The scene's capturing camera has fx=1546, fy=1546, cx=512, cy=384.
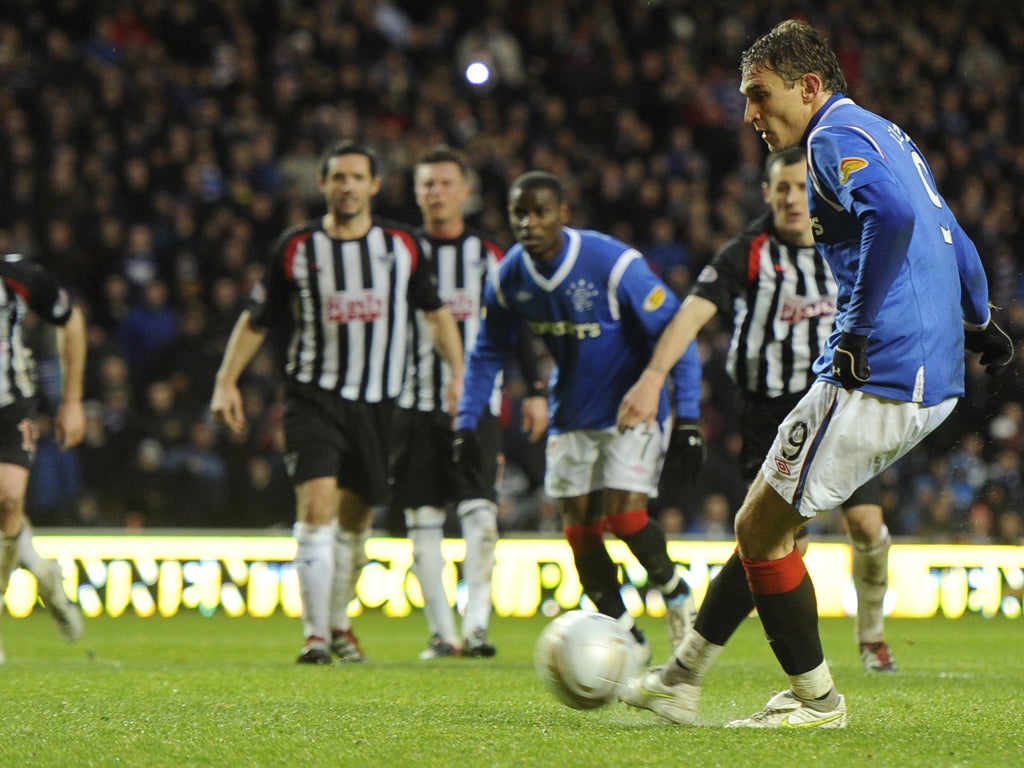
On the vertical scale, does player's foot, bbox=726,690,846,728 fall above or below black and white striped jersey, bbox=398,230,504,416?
below

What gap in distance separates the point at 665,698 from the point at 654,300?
7.27 feet

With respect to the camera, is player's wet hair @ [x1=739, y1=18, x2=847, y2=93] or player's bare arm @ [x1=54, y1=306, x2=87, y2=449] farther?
player's bare arm @ [x1=54, y1=306, x2=87, y2=449]

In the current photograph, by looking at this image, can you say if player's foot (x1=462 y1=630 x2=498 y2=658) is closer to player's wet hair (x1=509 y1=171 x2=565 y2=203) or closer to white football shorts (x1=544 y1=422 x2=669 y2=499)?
white football shorts (x1=544 y1=422 x2=669 y2=499)

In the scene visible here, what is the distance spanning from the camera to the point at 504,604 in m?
11.1

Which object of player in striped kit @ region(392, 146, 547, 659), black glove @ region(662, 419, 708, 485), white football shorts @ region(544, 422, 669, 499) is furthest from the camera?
player in striped kit @ region(392, 146, 547, 659)

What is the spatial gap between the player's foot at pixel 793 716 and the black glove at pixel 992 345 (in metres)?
1.07

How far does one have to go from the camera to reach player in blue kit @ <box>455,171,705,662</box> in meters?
6.21

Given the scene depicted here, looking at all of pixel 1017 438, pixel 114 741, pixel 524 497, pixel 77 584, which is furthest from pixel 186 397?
pixel 114 741

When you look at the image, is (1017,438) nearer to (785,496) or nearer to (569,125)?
(569,125)

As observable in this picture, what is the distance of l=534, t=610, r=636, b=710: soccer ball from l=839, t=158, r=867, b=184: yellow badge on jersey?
1.47 meters

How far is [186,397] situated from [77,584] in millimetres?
2036

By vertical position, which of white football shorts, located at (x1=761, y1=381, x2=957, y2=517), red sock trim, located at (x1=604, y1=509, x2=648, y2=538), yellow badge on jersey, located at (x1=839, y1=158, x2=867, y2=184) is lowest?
red sock trim, located at (x1=604, y1=509, x2=648, y2=538)

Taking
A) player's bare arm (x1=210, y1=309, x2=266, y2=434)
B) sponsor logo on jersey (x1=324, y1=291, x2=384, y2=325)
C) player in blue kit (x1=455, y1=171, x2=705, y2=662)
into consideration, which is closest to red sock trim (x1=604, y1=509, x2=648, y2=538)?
player in blue kit (x1=455, y1=171, x2=705, y2=662)

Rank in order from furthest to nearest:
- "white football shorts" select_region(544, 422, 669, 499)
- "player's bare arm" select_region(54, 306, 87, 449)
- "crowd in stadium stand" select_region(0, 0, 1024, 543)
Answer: "crowd in stadium stand" select_region(0, 0, 1024, 543) < "player's bare arm" select_region(54, 306, 87, 449) < "white football shorts" select_region(544, 422, 669, 499)
